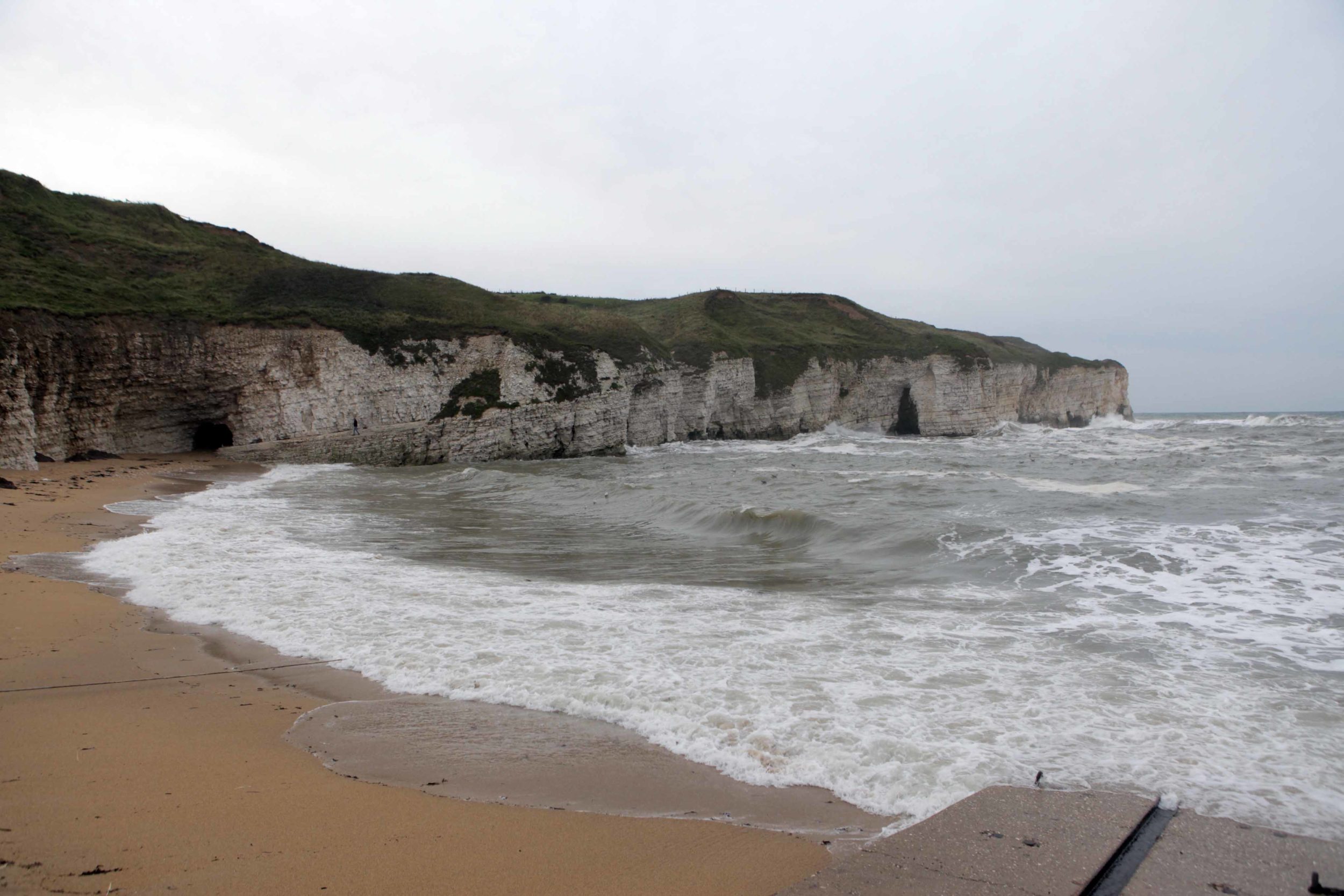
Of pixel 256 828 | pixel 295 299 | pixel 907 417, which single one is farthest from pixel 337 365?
pixel 907 417

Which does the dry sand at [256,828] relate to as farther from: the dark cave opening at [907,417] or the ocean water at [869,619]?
the dark cave opening at [907,417]

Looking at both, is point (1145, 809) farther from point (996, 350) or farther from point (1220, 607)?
point (996, 350)

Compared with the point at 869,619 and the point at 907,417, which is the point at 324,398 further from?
the point at 907,417

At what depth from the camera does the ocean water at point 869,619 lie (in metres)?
4.45

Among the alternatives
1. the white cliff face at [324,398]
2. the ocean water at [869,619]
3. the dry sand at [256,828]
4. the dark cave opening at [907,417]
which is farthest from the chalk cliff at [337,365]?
the dry sand at [256,828]

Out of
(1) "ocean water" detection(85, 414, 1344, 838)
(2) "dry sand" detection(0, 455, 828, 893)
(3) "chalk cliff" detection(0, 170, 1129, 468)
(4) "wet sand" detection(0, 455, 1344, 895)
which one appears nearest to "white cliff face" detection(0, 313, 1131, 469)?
(3) "chalk cliff" detection(0, 170, 1129, 468)

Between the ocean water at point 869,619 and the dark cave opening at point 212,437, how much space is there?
1654 cm

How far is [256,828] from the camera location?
134 inches

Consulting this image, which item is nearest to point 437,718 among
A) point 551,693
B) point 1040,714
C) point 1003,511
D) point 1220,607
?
point 551,693

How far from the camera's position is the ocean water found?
4.45m

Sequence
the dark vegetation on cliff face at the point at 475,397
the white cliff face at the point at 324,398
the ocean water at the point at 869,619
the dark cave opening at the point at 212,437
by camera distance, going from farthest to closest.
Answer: the dark vegetation on cliff face at the point at 475,397 → the dark cave opening at the point at 212,437 → the white cliff face at the point at 324,398 → the ocean water at the point at 869,619

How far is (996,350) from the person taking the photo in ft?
200

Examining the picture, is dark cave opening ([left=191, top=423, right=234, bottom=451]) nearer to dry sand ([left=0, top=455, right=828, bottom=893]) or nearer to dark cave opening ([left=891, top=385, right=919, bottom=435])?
dry sand ([left=0, top=455, right=828, bottom=893])

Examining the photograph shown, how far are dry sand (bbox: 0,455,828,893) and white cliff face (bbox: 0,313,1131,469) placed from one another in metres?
22.6
